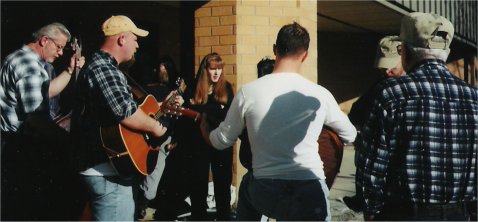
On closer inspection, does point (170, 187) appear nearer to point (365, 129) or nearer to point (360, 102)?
point (360, 102)

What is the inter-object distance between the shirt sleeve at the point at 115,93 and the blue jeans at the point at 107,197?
400 millimetres

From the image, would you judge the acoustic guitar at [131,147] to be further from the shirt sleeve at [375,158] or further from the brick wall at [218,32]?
the brick wall at [218,32]

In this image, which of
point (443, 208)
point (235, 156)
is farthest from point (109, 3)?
point (443, 208)

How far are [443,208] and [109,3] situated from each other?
7265 millimetres

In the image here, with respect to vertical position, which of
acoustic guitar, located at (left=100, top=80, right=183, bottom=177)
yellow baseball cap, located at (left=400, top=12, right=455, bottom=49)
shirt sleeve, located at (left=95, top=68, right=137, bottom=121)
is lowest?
acoustic guitar, located at (left=100, top=80, right=183, bottom=177)

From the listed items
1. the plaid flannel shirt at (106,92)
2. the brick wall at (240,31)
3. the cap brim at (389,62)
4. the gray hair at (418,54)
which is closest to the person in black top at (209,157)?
the brick wall at (240,31)

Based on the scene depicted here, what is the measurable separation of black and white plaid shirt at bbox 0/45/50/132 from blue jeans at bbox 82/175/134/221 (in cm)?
77

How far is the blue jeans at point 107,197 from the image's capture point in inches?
141

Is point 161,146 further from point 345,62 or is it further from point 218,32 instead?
point 345,62

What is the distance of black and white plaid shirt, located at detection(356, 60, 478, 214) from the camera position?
271 centimetres

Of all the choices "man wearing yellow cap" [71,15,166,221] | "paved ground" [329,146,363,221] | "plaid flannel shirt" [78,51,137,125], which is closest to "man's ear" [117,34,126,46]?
"man wearing yellow cap" [71,15,166,221]

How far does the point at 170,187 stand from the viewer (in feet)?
19.9

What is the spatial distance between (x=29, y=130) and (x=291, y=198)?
1.94 metres

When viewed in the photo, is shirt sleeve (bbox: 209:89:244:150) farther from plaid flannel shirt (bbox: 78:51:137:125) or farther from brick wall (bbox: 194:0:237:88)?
brick wall (bbox: 194:0:237:88)
